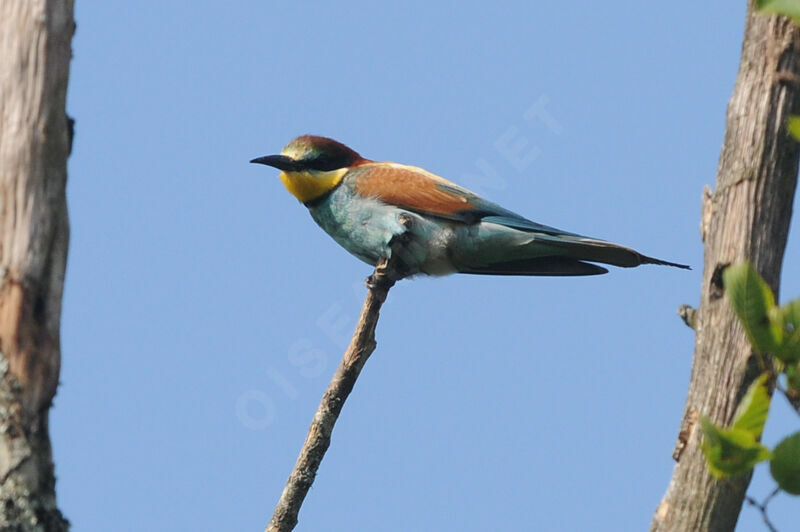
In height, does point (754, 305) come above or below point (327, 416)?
above

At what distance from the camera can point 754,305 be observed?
2.01 m

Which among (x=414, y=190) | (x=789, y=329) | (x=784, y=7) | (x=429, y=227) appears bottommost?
(x=789, y=329)

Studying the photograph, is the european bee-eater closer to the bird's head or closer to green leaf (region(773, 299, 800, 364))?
the bird's head

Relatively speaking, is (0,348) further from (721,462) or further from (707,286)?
(707,286)

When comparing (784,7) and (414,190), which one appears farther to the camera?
(414,190)

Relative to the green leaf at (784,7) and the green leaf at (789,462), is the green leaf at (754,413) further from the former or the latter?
the green leaf at (784,7)

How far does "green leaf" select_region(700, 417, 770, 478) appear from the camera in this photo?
77.6 inches

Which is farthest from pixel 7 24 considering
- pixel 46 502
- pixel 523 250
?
pixel 523 250

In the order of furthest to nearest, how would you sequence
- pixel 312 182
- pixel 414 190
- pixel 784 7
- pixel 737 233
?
1. pixel 312 182
2. pixel 414 190
3. pixel 737 233
4. pixel 784 7

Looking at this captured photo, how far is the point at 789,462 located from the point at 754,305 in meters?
0.30

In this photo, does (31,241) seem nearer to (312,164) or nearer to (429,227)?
(429,227)

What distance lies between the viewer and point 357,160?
5.62 metres

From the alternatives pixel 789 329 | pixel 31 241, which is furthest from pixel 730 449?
pixel 31 241

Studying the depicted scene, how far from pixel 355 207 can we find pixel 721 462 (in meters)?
3.28
